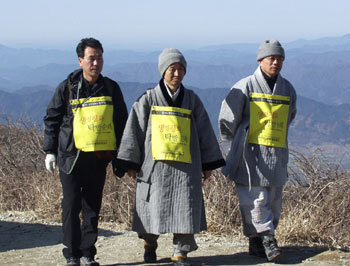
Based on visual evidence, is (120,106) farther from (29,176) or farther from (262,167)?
(29,176)

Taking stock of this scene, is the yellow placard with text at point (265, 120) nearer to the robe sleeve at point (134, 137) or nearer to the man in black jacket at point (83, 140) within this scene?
the robe sleeve at point (134, 137)

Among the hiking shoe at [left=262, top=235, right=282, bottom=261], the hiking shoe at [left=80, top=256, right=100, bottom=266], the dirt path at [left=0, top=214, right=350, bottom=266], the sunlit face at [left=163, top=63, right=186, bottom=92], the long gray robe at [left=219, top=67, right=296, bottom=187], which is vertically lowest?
the dirt path at [left=0, top=214, right=350, bottom=266]

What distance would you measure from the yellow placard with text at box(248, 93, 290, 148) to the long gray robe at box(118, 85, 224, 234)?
396 mm

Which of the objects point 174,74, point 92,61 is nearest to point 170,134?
point 174,74

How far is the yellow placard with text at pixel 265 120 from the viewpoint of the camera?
4.60 metres

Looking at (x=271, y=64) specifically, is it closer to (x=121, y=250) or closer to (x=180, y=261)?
(x=180, y=261)

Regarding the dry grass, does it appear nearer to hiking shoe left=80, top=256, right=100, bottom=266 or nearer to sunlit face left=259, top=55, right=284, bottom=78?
sunlit face left=259, top=55, right=284, bottom=78

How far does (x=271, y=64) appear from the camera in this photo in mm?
4566

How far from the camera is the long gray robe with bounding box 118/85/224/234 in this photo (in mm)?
4270

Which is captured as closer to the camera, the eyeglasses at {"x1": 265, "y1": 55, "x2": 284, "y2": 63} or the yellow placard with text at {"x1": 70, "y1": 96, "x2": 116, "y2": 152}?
the yellow placard with text at {"x1": 70, "y1": 96, "x2": 116, "y2": 152}

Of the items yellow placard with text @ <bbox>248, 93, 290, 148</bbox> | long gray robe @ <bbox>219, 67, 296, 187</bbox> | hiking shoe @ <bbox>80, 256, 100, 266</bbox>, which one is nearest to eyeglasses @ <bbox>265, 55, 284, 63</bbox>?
long gray robe @ <bbox>219, 67, 296, 187</bbox>

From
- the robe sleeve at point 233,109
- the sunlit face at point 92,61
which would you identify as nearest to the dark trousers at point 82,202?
the sunlit face at point 92,61

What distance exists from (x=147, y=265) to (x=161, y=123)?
1.09 metres

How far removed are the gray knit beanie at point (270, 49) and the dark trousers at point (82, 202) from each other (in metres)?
1.42
